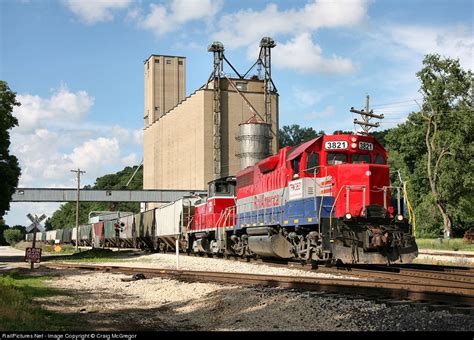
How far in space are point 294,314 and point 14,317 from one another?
4611mm

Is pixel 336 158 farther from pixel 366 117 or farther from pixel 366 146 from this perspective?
pixel 366 117

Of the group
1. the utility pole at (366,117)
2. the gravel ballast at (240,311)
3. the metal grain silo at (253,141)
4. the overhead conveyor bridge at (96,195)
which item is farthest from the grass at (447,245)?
the overhead conveyor bridge at (96,195)

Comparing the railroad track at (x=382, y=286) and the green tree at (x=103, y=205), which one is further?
the green tree at (x=103, y=205)

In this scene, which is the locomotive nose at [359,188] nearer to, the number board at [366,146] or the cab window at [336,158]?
the cab window at [336,158]

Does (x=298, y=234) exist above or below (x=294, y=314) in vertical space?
above

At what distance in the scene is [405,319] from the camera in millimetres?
8289

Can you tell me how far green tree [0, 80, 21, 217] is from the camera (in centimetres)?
3459

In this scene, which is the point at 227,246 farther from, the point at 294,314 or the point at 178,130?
the point at 178,130

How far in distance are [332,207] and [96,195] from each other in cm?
6420

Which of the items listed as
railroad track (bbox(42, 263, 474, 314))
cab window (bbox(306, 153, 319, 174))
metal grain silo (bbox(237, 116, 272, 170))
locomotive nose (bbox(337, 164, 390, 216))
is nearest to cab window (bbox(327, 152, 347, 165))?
cab window (bbox(306, 153, 319, 174))

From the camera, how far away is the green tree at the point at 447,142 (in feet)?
161

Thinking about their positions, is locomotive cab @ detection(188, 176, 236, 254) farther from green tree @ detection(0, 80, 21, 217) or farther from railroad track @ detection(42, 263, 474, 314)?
green tree @ detection(0, 80, 21, 217)

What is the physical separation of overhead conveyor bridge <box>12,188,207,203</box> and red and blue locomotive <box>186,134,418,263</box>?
54.4 metres

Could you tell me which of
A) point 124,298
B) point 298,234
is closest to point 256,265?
point 298,234
